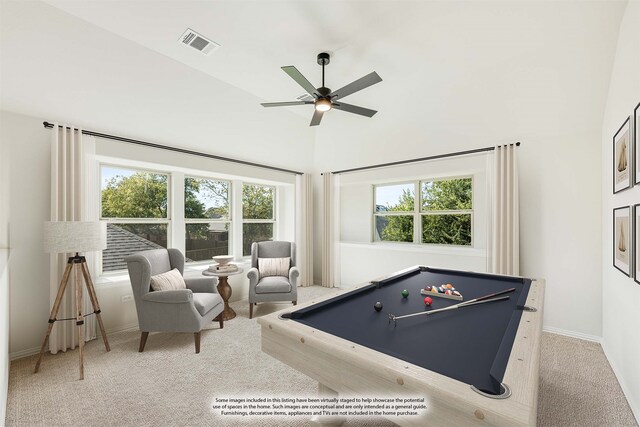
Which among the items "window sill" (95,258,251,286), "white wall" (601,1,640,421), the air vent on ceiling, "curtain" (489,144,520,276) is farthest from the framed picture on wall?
"window sill" (95,258,251,286)

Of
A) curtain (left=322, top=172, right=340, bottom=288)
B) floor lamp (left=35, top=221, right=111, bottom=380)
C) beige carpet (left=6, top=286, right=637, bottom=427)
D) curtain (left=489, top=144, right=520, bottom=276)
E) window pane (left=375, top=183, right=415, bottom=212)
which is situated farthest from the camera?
curtain (left=322, top=172, right=340, bottom=288)

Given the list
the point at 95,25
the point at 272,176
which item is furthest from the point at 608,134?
the point at 95,25

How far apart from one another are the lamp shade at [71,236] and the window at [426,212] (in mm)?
4190

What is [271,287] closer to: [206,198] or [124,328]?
[124,328]

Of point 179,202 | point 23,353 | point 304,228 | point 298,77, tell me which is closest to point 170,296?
point 23,353

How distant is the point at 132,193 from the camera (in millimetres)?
Answer: 3713

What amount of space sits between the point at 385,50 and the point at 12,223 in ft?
13.5

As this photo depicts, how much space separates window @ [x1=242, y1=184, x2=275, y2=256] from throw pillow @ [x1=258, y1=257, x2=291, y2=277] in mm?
912

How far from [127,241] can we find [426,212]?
179 inches

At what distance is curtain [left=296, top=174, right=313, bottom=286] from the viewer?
209 inches

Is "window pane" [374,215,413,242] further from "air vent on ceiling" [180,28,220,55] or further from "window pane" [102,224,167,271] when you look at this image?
"air vent on ceiling" [180,28,220,55]

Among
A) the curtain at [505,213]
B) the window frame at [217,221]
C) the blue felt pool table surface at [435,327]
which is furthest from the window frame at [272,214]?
the curtain at [505,213]

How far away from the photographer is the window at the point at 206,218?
168 inches

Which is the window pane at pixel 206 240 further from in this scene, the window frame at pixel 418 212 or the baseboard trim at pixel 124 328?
the window frame at pixel 418 212
